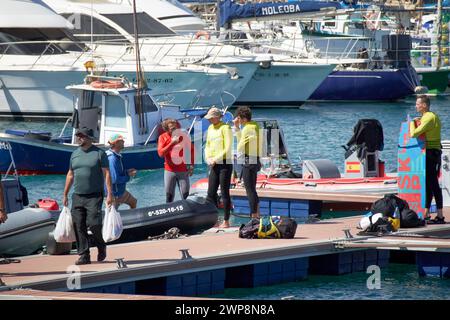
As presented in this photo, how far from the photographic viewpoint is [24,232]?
15555 millimetres

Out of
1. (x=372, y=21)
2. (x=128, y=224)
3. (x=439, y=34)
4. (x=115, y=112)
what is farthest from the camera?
(x=372, y=21)

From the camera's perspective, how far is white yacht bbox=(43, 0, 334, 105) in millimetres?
41281

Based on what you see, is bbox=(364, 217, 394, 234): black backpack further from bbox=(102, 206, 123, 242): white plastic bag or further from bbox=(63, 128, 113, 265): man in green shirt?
bbox=(63, 128, 113, 265): man in green shirt

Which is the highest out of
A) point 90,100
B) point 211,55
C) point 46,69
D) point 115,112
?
point 211,55

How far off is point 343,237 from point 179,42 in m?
26.2

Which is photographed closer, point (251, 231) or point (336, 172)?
point (251, 231)

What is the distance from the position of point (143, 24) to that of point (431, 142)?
1078 inches

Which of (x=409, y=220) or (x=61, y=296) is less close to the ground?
(x=409, y=220)

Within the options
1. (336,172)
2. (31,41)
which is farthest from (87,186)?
(31,41)

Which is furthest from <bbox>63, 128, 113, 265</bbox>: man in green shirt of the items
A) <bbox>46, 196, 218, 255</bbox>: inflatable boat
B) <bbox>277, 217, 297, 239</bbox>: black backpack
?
<bbox>277, 217, 297, 239</bbox>: black backpack

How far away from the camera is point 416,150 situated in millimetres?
16859

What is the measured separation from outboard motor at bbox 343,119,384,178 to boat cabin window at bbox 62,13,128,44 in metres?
21.1

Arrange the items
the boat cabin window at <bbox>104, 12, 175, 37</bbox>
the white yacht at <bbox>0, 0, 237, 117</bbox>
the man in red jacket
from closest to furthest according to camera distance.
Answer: the man in red jacket, the white yacht at <bbox>0, 0, 237, 117</bbox>, the boat cabin window at <bbox>104, 12, 175, 37</bbox>

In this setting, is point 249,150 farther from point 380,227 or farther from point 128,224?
point 380,227
